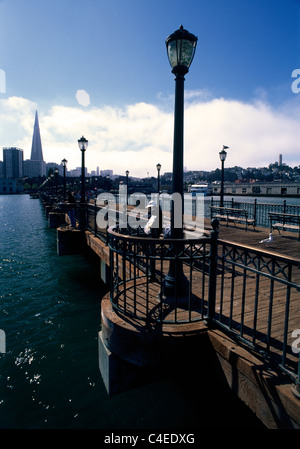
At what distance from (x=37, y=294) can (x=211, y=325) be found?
26.1 ft

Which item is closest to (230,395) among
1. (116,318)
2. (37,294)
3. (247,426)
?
(247,426)

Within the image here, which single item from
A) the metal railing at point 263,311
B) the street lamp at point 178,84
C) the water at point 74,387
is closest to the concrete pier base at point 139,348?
the water at point 74,387

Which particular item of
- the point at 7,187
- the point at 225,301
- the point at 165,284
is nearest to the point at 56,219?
the point at 165,284

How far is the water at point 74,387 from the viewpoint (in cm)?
408

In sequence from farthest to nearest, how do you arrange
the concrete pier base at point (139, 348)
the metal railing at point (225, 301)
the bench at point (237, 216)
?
1. the bench at point (237, 216)
2. the concrete pier base at point (139, 348)
3. the metal railing at point (225, 301)

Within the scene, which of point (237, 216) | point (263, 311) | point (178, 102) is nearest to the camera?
point (263, 311)

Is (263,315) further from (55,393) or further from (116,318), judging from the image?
(55,393)

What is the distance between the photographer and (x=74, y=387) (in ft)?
15.9

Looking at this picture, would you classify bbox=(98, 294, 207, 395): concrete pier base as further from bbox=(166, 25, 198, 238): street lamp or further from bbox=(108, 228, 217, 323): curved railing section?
bbox=(166, 25, 198, 238): street lamp

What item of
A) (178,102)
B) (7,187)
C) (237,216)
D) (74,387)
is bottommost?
(74,387)

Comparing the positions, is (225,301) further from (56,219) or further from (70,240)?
(56,219)

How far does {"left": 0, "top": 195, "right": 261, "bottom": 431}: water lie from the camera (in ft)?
13.4

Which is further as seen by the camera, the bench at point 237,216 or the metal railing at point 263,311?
the bench at point 237,216

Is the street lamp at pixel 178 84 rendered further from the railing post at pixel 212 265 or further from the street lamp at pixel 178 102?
the railing post at pixel 212 265
